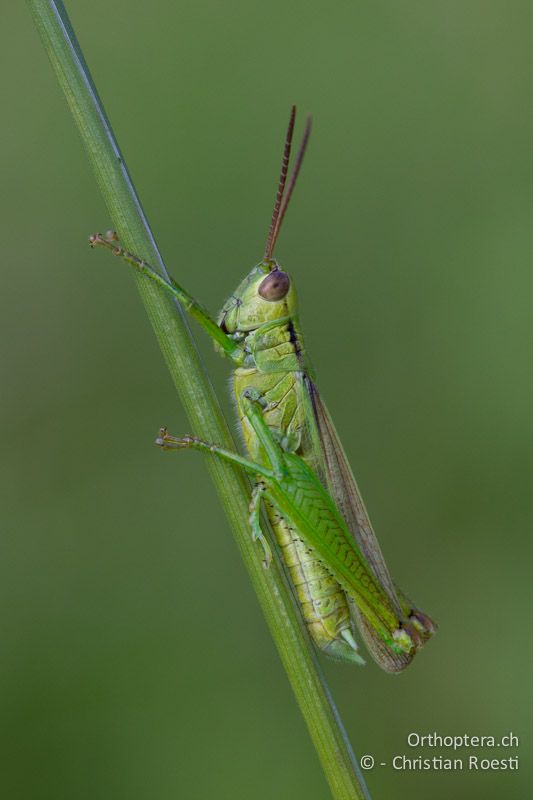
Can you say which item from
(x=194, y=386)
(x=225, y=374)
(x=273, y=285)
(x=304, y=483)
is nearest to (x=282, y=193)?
(x=273, y=285)

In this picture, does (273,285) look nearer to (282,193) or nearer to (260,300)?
(260,300)

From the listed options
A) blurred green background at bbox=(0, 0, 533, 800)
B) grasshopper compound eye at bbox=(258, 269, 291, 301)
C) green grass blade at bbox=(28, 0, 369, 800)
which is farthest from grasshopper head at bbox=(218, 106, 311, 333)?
blurred green background at bbox=(0, 0, 533, 800)

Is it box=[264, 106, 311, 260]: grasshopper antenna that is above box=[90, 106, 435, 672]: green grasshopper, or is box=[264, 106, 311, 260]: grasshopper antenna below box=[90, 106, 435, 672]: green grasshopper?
above

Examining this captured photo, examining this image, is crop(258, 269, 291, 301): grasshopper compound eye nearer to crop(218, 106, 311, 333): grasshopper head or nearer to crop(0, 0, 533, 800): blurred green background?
crop(218, 106, 311, 333): grasshopper head

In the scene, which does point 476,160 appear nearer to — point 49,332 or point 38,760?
point 49,332

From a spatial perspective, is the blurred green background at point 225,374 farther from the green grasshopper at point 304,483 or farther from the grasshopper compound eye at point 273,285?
the grasshopper compound eye at point 273,285

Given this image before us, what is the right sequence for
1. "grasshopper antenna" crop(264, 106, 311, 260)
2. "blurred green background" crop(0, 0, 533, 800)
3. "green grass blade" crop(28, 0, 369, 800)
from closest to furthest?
1. "green grass blade" crop(28, 0, 369, 800)
2. "grasshopper antenna" crop(264, 106, 311, 260)
3. "blurred green background" crop(0, 0, 533, 800)

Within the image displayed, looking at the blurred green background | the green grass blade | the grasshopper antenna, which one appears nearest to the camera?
the green grass blade

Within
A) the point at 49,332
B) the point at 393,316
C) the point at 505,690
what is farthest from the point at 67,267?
the point at 505,690
